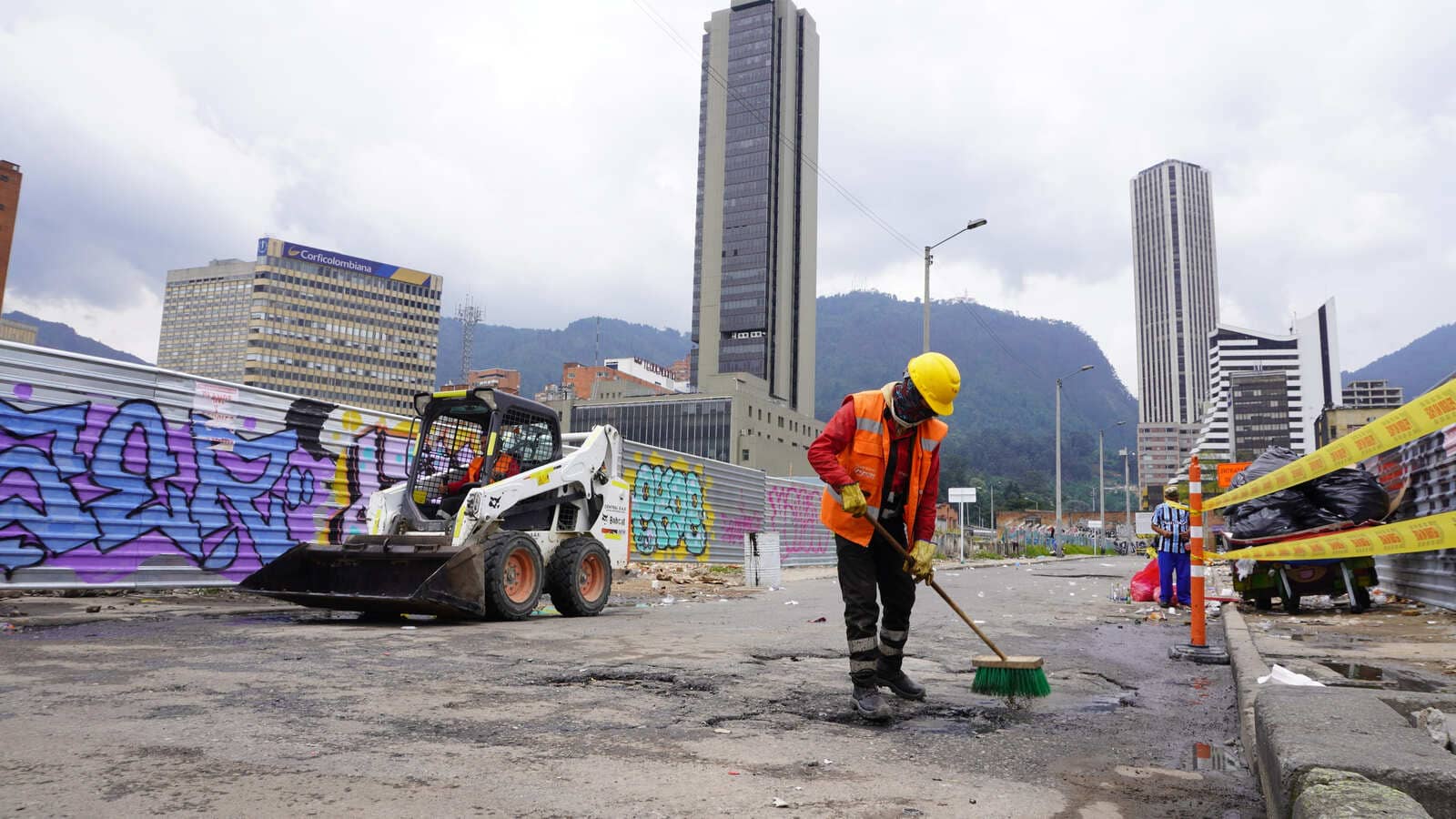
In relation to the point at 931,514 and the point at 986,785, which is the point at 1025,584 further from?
the point at 986,785

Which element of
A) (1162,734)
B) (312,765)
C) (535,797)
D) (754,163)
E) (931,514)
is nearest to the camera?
(535,797)

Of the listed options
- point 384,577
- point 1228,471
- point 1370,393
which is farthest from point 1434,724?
point 1370,393

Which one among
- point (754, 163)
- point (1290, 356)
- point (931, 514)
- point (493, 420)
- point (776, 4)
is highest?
point (776, 4)

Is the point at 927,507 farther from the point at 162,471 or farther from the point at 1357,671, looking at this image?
the point at 162,471

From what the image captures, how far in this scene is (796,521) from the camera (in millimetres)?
28062

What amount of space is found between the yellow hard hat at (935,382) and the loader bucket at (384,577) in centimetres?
456

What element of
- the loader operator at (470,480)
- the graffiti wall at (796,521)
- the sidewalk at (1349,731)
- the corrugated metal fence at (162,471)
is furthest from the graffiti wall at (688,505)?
the sidewalk at (1349,731)

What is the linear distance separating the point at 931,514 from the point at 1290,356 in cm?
19778

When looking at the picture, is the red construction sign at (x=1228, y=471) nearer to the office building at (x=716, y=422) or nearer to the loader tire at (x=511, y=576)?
the loader tire at (x=511, y=576)

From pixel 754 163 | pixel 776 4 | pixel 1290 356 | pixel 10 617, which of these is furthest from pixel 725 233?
pixel 10 617

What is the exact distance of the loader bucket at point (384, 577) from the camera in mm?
7324

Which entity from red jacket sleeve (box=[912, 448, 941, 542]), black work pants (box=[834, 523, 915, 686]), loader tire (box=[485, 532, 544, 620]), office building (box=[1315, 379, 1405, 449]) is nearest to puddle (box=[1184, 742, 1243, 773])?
black work pants (box=[834, 523, 915, 686])

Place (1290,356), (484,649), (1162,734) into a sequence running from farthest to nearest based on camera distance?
(1290,356) < (484,649) < (1162,734)

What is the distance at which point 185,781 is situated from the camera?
2.73 meters
